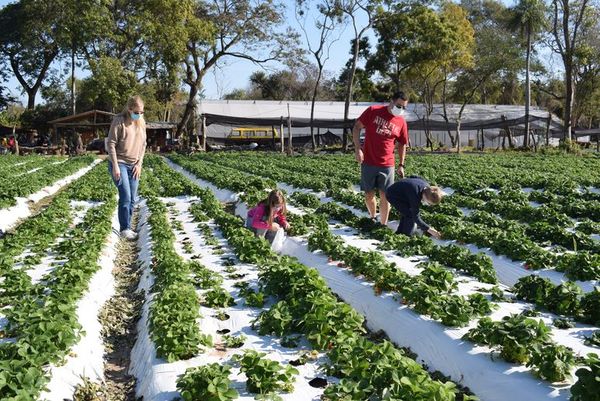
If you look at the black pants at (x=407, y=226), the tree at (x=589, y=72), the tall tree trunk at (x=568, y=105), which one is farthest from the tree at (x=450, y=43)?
the black pants at (x=407, y=226)

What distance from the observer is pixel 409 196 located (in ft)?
28.5

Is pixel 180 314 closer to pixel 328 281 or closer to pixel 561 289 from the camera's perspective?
pixel 328 281

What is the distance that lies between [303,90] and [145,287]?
7435 cm

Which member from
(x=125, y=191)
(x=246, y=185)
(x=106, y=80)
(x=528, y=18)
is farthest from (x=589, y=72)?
(x=125, y=191)

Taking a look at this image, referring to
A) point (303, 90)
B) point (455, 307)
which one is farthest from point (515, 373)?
point (303, 90)

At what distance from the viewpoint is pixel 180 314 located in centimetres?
493

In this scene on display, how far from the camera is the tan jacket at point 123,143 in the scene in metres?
8.94

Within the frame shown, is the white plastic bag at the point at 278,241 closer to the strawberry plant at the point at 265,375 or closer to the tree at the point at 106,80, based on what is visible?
the strawberry plant at the point at 265,375

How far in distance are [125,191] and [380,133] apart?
14.3 feet

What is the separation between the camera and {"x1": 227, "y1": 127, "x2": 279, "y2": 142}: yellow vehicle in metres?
55.9

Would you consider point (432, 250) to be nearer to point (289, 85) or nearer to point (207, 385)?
point (207, 385)

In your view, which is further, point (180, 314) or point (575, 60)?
point (575, 60)

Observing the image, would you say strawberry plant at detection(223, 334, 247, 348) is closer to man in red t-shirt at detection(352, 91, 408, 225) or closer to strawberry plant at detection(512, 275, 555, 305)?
strawberry plant at detection(512, 275, 555, 305)

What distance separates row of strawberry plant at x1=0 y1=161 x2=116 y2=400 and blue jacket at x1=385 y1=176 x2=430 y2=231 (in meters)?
4.54
